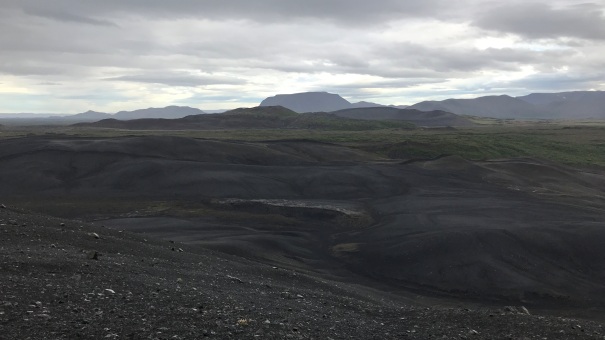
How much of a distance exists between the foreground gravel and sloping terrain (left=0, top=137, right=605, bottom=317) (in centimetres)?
967

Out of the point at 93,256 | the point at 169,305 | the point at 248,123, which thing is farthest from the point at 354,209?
the point at 248,123

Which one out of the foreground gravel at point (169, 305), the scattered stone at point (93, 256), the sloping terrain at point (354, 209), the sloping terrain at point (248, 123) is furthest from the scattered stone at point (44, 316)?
the sloping terrain at point (248, 123)

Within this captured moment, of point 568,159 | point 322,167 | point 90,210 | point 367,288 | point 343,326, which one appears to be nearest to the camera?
point 343,326

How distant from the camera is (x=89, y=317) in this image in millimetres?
10289

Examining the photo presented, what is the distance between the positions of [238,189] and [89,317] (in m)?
36.6

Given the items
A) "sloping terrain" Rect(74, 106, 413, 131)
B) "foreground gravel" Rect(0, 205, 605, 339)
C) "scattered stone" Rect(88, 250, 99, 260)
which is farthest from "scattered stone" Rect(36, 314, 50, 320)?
"sloping terrain" Rect(74, 106, 413, 131)

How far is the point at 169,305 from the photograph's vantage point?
1202cm

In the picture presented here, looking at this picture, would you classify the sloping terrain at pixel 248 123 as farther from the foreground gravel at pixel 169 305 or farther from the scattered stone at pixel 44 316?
the scattered stone at pixel 44 316

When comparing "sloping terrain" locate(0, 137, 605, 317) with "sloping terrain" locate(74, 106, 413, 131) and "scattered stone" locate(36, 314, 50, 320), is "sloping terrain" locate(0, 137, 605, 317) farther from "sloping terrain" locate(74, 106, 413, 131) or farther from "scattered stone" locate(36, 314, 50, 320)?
"sloping terrain" locate(74, 106, 413, 131)

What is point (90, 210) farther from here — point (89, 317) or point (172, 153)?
point (89, 317)

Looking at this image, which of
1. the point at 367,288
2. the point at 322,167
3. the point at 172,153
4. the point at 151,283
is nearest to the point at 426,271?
the point at 367,288

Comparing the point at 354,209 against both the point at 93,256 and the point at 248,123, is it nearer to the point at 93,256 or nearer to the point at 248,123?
the point at 93,256

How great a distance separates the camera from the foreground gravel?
404 inches

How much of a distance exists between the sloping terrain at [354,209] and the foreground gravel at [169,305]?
31.7 ft
